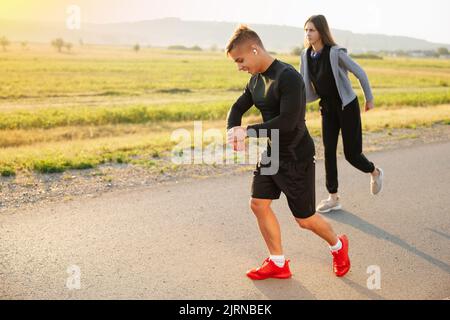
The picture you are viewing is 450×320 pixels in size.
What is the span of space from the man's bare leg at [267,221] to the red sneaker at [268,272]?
100mm

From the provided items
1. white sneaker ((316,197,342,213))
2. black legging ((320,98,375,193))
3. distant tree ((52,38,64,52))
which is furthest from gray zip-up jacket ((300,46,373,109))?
distant tree ((52,38,64,52))

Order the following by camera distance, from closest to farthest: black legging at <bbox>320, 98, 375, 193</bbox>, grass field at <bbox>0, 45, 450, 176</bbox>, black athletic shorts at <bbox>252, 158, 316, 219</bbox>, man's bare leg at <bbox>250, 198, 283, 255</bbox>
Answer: black athletic shorts at <bbox>252, 158, 316, 219</bbox>, man's bare leg at <bbox>250, 198, 283, 255</bbox>, black legging at <bbox>320, 98, 375, 193</bbox>, grass field at <bbox>0, 45, 450, 176</bbox>

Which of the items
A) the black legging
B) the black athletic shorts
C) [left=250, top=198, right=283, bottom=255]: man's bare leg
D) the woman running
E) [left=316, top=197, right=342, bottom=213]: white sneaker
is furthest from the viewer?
[left=316, top=197, right=342, bottom=213]: white sneaker

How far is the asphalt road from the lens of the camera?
3.91 m

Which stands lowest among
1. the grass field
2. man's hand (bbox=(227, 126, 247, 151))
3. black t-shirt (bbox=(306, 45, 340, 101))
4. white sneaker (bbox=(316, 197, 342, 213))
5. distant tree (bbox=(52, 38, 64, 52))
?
the grass field

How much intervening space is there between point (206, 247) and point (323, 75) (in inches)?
79.2

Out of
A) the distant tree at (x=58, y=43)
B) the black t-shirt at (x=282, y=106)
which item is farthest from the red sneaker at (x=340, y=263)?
the distant tree at (x=58, y=43)

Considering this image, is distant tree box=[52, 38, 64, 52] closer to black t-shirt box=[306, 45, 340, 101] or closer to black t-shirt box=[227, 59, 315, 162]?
black t-shirt box=[306, 45, 340, 101]

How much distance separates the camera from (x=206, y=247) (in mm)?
4746

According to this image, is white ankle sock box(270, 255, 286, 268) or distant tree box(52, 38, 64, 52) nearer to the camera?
white ankle sock box(270, 255, 286, 268)

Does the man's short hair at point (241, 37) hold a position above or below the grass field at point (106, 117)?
above

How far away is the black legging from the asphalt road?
489mm

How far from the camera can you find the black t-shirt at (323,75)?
5.38m

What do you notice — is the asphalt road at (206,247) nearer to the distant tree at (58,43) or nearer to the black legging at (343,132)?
the black legging at (343,132)
